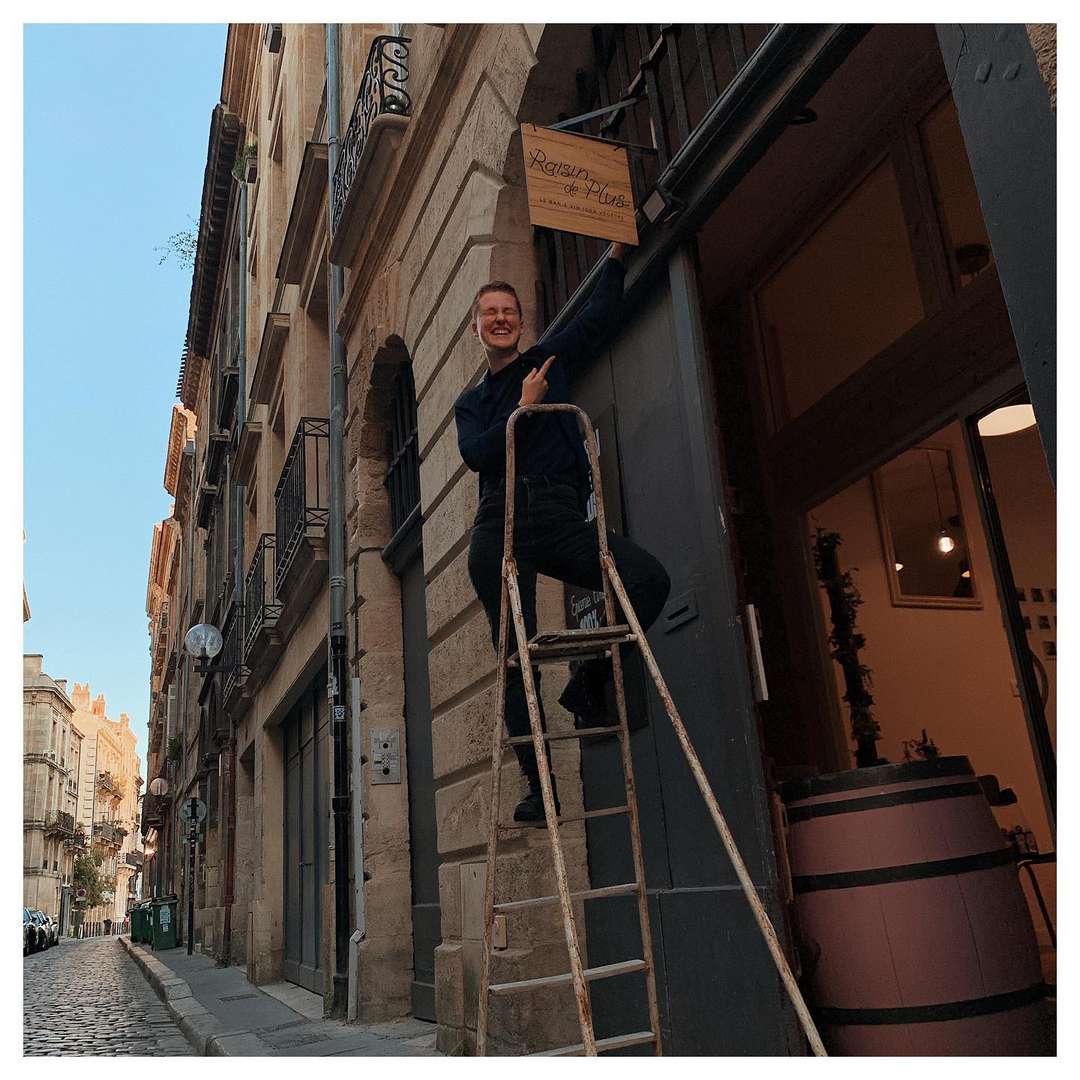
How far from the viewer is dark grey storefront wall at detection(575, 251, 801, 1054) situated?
3.64 metres

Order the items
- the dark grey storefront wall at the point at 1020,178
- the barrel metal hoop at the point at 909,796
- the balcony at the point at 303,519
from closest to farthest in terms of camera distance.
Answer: the dark grey storefront wall at the point at 1020,178, the barrel metal hoop at the point at 909,796, the balcony at the point at 303,519

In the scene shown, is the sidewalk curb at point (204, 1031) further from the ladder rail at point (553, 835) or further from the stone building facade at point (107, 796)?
the stone building facade at point (107, 796)

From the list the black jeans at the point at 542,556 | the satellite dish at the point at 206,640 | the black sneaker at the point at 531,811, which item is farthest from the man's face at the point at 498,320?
the satellite dish at the point at 206,640

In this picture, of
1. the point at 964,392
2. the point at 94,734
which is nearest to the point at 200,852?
the point at 964,392

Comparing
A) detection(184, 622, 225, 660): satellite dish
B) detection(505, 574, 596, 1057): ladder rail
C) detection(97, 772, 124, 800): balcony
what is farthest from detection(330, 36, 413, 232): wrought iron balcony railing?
detection(97, 772, 124, 800): balcony

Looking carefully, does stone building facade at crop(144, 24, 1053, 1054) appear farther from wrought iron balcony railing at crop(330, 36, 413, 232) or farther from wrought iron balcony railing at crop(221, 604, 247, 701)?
wrought iron balcony railing at crop(221, 604, 247, 701)

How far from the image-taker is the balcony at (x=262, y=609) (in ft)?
44.0

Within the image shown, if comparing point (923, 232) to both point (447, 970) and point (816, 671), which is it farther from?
point (447, 970)

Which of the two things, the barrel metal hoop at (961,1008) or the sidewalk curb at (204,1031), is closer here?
the barrel metal hoop at (961,1008)

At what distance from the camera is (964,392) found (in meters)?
4.79

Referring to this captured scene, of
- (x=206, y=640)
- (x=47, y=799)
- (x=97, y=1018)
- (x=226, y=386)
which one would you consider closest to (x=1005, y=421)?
(x=97, y=1018)

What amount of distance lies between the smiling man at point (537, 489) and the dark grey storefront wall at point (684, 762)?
1.19ft

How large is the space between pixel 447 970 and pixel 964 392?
159 inches

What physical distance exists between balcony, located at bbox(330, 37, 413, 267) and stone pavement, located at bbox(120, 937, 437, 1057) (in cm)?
612
